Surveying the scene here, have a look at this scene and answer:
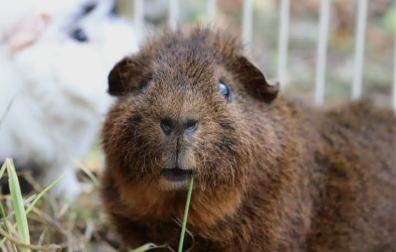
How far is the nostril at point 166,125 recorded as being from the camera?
2.00 metres

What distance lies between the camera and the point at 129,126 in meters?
2.19

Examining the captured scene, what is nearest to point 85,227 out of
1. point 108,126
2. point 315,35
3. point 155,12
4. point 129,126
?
point 108,126

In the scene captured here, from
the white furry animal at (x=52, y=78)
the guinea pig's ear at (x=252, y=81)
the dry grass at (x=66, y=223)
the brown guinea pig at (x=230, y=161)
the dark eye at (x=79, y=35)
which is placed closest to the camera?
the brown guinea pig at (x=230, y=161)

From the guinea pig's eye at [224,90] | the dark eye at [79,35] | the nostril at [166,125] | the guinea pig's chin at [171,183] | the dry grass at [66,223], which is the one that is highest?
the dark eye at [79,35]

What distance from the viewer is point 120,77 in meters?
2.53

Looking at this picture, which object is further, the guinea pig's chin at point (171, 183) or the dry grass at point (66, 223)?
the dry grass at point (66, 223)

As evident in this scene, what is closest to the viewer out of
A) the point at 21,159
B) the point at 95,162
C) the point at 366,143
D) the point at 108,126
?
the point at 108,126

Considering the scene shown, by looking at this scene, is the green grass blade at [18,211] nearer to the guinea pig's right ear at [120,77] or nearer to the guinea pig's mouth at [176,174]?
the guinea pig's mouth at [176,174]

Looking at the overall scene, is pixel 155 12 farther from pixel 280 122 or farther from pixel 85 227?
pixel 280 122

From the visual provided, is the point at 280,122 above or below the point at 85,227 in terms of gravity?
above

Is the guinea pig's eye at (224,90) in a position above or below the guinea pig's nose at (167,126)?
above

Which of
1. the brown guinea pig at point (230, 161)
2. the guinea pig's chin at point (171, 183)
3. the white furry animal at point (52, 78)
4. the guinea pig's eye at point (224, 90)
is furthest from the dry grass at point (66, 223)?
the guinea pig's eye at point (224, 90)

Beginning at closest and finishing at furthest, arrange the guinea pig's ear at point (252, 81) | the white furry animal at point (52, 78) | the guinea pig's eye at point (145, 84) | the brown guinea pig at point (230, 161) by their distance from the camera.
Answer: the brown guinea pig at point (230, 161)
the guinea pig's eye at point (145, 84)
the guinea pig's ear at point (252, 81)
the white furry animal at point (52, 78)

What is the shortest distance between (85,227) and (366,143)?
65.4 inches
